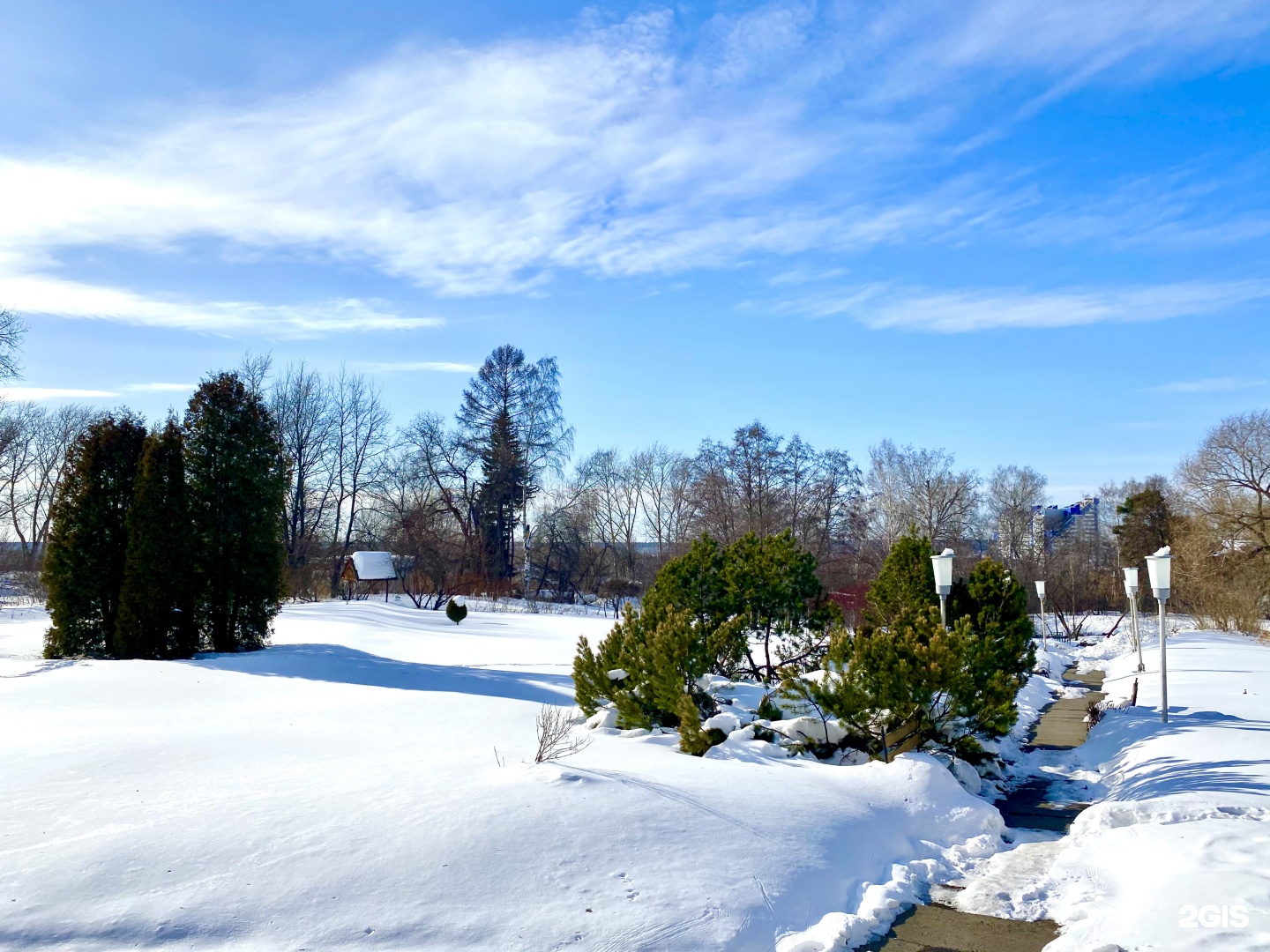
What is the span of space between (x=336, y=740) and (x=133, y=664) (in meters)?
5.51

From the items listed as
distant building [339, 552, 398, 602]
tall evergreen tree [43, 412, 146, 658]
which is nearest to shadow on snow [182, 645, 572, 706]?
tall evergreen tree [43, 412, 146, 658]

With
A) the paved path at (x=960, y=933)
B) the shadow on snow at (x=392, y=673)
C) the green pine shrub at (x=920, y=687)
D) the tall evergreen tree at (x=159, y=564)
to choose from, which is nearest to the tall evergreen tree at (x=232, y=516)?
the tall evergreen tree at (x=159, y=564)

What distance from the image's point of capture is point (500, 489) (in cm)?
3619

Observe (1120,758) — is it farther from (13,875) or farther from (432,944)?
(13,875)

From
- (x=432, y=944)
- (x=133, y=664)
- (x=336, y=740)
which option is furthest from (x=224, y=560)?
(x=432, y=944)

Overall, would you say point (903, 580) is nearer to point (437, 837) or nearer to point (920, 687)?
point (920, 687)

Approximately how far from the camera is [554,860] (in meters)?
4.18

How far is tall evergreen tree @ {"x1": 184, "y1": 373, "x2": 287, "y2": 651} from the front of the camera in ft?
43.5

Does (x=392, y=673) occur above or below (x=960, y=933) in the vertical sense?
above

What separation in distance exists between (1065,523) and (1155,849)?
48167 mm

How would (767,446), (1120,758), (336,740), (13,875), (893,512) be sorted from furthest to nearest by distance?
(893,512)
(767,446)
(1120,758)
(336,740)
(13,875)

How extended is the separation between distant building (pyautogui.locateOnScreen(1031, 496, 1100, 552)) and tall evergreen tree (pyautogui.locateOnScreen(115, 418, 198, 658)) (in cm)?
3806

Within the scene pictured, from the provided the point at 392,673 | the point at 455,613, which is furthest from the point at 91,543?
the point at 455,613

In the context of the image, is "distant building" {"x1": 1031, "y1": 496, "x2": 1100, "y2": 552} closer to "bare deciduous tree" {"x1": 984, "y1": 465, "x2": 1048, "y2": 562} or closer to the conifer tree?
"bare deciduous tree" {"x1": 984, "y1": 465, "x2": 1048, "y2": 562}
